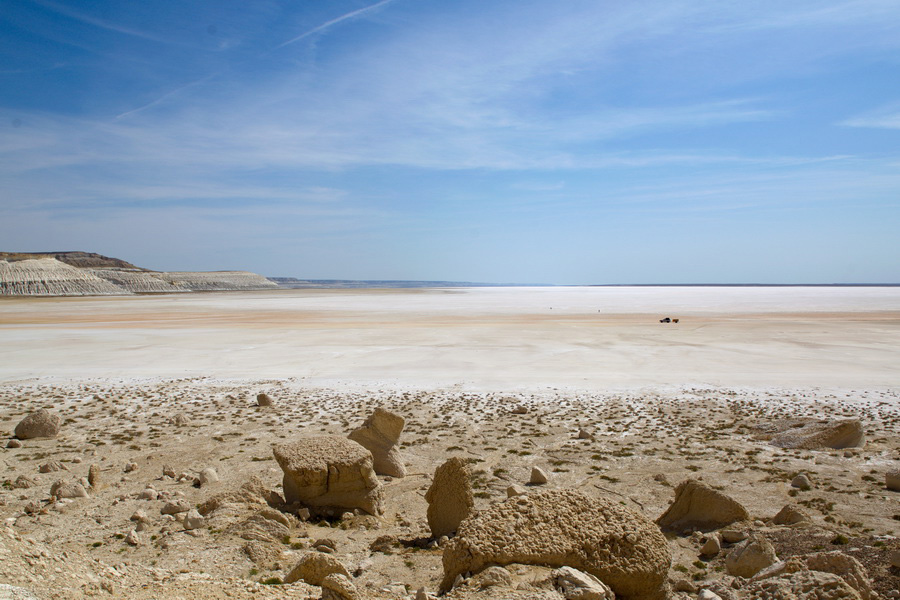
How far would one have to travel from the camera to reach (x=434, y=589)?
5.27 metres

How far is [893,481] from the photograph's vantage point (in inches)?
311

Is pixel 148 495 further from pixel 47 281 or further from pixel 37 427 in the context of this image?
→ pixel 47 281

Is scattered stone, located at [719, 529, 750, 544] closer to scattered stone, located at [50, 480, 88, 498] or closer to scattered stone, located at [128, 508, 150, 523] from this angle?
scattered stone, located at [128, 508, 150, 523]

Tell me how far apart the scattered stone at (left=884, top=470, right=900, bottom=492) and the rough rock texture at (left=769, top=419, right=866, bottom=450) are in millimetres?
1801

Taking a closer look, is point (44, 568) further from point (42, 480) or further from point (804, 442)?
point (804, 442)

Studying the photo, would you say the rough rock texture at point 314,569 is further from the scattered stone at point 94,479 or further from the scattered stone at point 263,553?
the scattered stone at point 94,479

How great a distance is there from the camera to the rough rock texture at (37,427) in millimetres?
10594

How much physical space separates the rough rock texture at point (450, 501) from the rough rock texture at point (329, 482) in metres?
0.99

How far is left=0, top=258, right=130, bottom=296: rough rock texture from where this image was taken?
116m

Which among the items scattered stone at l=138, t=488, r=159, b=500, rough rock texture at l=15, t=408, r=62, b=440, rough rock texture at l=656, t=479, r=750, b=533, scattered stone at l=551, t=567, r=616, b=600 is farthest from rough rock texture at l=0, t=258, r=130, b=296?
scattered stone at l=551, t=567, r=616, b=600

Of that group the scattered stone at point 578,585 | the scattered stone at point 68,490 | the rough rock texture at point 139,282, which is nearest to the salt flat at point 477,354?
the scattered stone at point 68,490

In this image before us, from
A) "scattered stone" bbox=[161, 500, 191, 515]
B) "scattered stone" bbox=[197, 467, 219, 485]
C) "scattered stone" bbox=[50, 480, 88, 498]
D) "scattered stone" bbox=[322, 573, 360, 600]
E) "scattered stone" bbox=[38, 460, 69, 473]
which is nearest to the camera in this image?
"scattered stone" bbox=[322, 573, 360, 600]

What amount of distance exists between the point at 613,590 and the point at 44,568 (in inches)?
163

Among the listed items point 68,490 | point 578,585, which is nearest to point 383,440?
point 68,490
